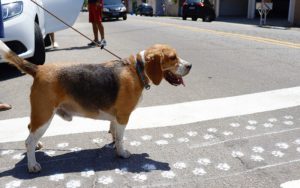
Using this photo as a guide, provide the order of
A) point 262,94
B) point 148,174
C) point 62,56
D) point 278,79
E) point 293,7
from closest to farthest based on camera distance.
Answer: point 148,174
point 262,94
point 278,79
point 62,56
point 293,7

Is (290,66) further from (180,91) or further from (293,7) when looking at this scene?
(293,7)

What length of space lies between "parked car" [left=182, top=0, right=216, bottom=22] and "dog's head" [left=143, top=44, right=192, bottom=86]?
83.1 ft

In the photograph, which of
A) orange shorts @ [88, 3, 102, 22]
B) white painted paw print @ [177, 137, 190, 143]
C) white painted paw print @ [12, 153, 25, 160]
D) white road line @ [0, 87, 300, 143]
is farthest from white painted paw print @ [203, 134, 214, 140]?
orange shorts @ [88, 3, 102, 22]

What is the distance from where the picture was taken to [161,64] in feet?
12.7

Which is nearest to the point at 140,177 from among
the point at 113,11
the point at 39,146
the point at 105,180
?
the point at 105,180

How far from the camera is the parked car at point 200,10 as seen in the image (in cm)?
2855

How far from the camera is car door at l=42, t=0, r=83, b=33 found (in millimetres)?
9117

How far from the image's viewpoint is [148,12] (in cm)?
4791

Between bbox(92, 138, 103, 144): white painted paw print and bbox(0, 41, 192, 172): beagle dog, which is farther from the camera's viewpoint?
bbox(92, 138, 103, 144): white painted paw print

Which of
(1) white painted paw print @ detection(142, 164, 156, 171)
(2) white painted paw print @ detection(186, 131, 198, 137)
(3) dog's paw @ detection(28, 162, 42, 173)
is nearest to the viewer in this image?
(3) dog's paw @ detection(28, 162, 42, 173)

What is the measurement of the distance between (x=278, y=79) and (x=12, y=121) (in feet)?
16.3

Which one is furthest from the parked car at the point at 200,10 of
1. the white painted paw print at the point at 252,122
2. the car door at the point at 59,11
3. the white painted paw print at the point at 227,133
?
the white painted paw print at the point at 227,133

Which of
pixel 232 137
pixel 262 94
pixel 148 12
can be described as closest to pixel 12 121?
pixel 232 137

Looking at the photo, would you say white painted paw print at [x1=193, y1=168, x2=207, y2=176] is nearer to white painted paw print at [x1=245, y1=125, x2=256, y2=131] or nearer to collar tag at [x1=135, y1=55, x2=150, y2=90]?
collar tag at [x1=135, y1=55, x2=150, y2=90]
